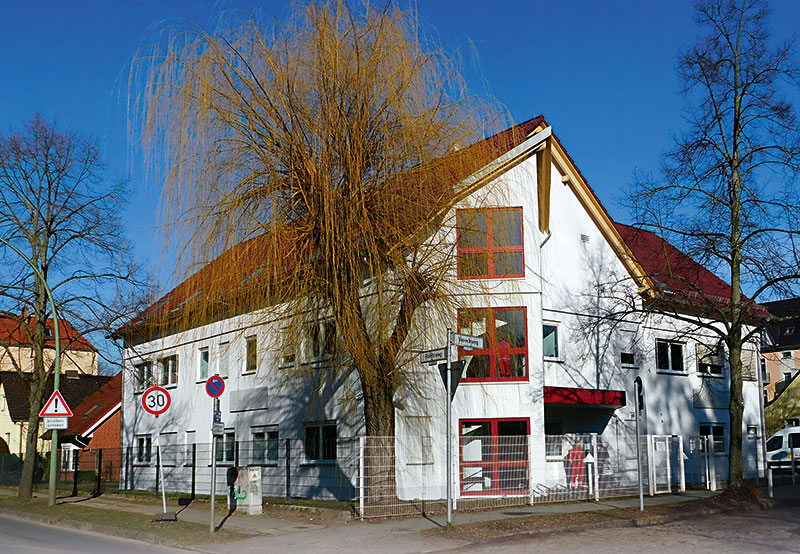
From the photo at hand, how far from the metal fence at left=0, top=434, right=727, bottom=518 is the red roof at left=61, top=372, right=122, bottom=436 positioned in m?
19.6

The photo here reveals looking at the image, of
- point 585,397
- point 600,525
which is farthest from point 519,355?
point 600,525

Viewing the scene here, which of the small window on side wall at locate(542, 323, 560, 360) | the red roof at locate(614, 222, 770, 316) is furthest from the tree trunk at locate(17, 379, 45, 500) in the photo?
the red roof at locate(614, 222, 770, 316)

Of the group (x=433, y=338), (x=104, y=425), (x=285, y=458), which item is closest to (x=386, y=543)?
(x=433, y=338)

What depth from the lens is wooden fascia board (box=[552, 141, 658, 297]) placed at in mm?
22875

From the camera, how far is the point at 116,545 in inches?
546

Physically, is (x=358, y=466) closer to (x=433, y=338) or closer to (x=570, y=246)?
(x=433, y=338)

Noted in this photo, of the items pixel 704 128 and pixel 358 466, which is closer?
pixel 358 466

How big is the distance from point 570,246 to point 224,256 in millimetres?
11945

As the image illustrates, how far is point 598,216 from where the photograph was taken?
23969 mm

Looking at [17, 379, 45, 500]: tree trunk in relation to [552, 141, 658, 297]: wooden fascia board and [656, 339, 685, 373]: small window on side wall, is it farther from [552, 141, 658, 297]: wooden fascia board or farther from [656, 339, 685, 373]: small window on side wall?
[656, 339, 685, 373]: small window on side wall

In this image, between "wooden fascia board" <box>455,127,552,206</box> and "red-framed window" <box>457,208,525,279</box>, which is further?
"red-framed window" <box>457,208,525,279</box>

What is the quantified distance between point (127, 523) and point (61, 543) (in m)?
2.45

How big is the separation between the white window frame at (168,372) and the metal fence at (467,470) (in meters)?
4.93

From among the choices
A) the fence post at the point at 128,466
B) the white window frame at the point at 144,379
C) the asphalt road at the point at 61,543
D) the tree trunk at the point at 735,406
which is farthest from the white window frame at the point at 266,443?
the tree trunk at the point at 735,406
